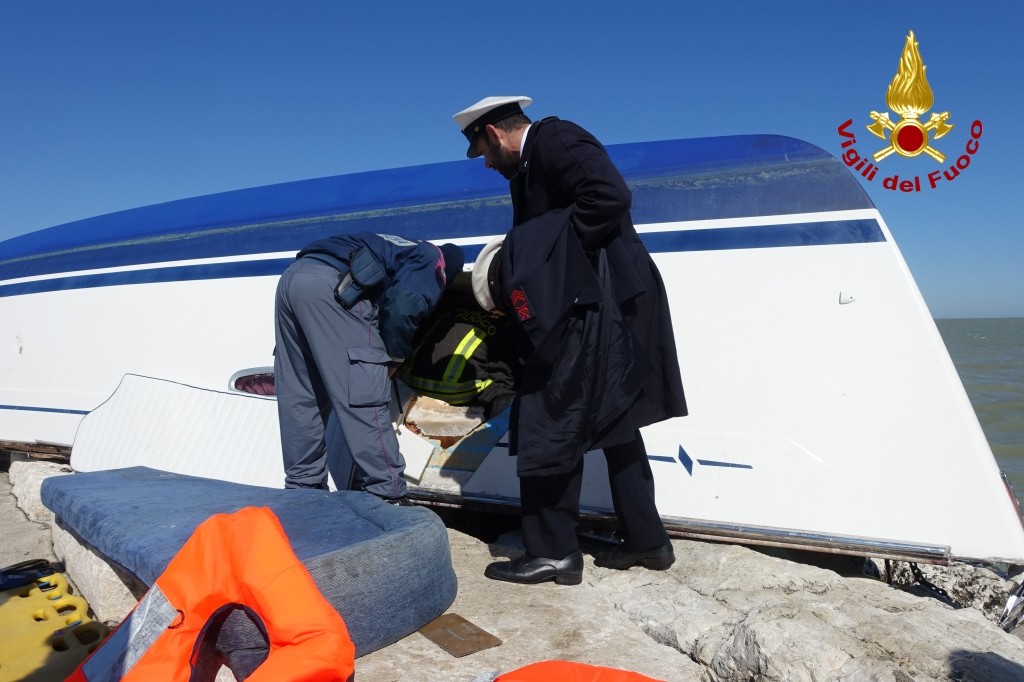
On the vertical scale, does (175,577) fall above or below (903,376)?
below

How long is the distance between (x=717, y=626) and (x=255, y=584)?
1.23 meters

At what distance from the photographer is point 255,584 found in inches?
66.9

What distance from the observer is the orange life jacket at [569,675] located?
164 centimetres

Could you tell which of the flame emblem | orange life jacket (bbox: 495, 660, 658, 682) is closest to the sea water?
the flame emblem

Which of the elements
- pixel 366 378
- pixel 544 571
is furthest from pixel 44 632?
pixel 544 571

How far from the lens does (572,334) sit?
2.36 meters

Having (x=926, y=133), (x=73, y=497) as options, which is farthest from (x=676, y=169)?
(x=73, y=497)

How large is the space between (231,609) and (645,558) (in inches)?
53.4

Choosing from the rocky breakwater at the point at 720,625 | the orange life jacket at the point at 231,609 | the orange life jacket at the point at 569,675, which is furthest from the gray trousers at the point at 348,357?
the orange life jacket at the point at 569,675

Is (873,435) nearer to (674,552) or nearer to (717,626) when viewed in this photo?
(674,552)

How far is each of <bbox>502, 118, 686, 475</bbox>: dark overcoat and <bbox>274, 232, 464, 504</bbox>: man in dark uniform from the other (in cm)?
60

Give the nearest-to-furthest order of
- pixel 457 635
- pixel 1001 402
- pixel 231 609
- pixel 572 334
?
pixel 231 609
pixel 457 635
pixel 572 334
pixel 1001 402

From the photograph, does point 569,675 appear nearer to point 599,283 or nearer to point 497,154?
point 599,283

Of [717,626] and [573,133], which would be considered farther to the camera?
[573,133]
